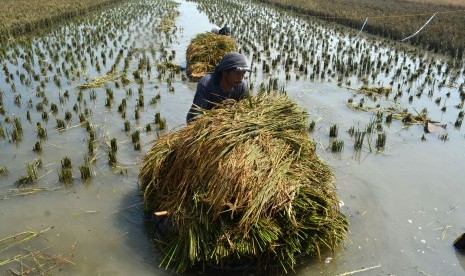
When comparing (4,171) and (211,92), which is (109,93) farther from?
(211,92)

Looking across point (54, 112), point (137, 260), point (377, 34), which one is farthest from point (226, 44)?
point (377, 34)

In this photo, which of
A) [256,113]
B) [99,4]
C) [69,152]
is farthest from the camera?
[99,4]

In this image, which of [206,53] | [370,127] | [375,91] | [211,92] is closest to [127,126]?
[211,92]

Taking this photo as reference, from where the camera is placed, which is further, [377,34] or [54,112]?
[377,34]

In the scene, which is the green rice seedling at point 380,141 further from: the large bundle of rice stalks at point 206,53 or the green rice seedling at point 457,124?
the large bundle of rice stalks at point 206,53

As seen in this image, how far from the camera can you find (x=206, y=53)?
8148 mm

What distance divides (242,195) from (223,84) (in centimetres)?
139

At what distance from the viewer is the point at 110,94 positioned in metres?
6.61

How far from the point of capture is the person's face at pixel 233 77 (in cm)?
358

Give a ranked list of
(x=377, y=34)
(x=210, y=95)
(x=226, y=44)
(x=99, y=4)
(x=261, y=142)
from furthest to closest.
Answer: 1. (x=99, y=4)
2. (x=377, y=34)
3. (x=226, y=44)
4. (x=210, y=95)
5. (x=261, y=142)

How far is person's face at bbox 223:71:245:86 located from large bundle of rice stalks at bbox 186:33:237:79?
4280 mm

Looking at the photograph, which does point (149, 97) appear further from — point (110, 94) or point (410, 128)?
point (410, 128)

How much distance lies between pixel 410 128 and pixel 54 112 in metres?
5.45

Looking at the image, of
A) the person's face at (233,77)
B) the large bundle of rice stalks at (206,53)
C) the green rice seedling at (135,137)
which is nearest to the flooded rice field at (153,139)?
the green rice seedling at (135,137)
